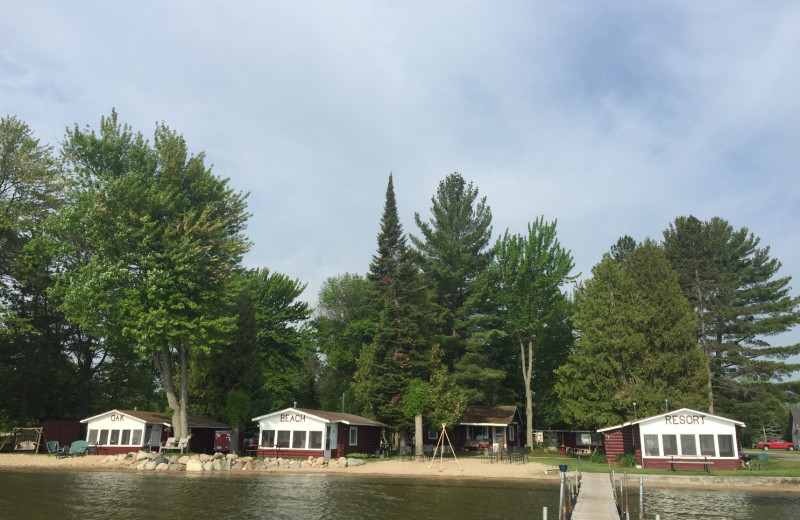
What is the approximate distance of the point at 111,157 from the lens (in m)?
41.5

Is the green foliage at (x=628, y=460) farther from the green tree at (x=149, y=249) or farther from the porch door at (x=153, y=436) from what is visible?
the porch door at (x=153, y=436)

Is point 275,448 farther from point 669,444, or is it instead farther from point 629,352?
point 629,352

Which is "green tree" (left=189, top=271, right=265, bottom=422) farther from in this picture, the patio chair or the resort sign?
the resort sign

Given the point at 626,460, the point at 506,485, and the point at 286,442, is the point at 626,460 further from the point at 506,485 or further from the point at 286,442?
the point at 286,442

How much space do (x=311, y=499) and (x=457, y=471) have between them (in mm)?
14284

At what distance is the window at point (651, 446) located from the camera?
34.6 meters

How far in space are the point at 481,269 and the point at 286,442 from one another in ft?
90.6

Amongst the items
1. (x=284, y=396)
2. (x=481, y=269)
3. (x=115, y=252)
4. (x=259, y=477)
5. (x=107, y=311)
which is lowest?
(x=259, y=477)

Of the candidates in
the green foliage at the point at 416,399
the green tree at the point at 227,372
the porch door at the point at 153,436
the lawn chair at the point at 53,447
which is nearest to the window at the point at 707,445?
the green foliage at the point at 416,399

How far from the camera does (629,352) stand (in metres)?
43.3

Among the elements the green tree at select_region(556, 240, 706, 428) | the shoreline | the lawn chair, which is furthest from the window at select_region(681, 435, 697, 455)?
the lawn chair

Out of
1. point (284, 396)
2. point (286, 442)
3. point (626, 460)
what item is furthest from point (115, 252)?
point (626, 460)

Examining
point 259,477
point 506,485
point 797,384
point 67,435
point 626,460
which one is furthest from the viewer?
point 797,384

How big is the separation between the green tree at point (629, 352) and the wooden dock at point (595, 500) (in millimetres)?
15402
